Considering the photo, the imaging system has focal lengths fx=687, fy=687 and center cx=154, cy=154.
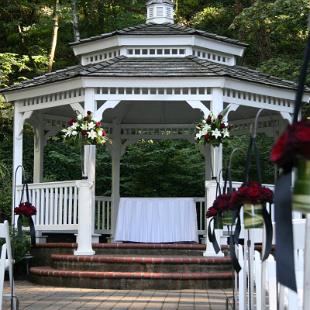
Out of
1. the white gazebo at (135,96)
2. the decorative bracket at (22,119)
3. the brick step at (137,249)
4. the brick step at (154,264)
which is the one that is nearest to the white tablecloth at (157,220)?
the brick step at (137,249)

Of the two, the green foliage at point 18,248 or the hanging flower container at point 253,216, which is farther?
the green foliage at point 18,248

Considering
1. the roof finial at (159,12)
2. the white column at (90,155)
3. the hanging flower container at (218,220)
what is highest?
the roof finial at (159,12)

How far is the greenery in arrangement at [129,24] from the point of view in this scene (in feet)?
61.4

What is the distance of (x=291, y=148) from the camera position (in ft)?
5.41

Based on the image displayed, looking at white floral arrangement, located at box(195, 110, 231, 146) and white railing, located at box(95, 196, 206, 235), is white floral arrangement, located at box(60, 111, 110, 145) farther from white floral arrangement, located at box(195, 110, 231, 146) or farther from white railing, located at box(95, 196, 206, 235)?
white railing, located at box(95, 196, 206, 235)

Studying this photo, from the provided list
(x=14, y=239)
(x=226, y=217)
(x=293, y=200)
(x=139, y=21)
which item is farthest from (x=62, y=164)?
(x=293, y=200)

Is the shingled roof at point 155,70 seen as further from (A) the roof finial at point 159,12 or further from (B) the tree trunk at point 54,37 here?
(B) the tree trunk at point 54,37

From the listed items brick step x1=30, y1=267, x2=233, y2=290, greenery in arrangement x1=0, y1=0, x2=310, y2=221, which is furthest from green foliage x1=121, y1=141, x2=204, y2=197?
brick step x1=30, y1=267, x2=233, y2=290

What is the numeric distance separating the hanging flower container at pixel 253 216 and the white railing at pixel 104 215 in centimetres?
1103

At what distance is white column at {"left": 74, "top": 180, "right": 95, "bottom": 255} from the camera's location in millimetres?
11117

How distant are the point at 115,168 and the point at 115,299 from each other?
6569 millimetres

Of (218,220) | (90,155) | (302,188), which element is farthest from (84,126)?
(302,188)

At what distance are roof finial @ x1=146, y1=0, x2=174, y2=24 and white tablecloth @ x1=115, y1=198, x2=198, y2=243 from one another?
428 cm

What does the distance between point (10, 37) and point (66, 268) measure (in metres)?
14.7
